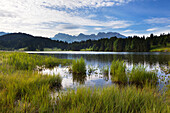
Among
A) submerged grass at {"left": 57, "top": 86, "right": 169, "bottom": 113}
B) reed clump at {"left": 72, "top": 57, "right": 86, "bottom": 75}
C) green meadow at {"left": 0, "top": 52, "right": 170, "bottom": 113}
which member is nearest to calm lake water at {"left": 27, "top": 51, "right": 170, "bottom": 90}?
reed clump at {"left": 72, "top": 57, "right": 86, "bottom": 75}

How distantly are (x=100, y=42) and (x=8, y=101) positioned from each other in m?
193

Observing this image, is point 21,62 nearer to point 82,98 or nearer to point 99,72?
point 99,72

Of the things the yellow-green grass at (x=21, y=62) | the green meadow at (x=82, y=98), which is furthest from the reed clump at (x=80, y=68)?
the yellow-green grass at (x=21, y=62)

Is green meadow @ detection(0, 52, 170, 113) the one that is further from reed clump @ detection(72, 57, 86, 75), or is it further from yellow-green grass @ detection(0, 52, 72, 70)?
yellow-green grass @ detection(0, 52, 72, 70)

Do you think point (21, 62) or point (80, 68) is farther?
point (21, 62)

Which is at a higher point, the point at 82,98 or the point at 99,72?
the point at 82,98

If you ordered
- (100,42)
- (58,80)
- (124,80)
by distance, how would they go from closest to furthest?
(58,80) → (124,80) → (100,42)

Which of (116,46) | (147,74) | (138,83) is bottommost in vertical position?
(138,83)

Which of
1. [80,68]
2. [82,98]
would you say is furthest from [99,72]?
[82,98]

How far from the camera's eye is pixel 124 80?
12.0m

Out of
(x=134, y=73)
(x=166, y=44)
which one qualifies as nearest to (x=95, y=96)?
(x=134, y=73)

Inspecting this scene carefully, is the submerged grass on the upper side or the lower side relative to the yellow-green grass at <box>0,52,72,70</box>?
lower

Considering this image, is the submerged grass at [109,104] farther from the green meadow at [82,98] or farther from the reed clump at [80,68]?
the reed clump at [80,68]

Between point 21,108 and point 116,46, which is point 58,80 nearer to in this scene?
point 21,108
